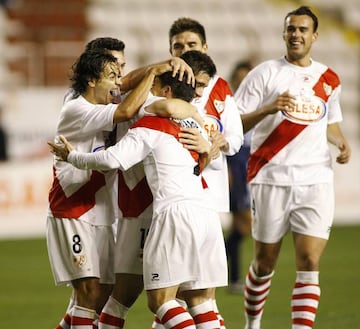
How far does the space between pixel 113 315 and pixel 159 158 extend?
109 centimetres

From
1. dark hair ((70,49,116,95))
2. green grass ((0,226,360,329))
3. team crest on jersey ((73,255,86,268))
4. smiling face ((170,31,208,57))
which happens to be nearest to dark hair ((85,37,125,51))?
dark hair ((70,49,116,95))

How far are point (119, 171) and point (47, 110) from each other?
36.9 ft

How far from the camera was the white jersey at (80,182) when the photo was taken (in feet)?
18.7

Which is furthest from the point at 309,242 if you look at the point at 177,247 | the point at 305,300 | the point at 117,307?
the point at 177,247

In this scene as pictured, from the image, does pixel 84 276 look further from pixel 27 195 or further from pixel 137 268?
pixel 27 195

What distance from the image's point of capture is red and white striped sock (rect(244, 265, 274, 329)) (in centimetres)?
718

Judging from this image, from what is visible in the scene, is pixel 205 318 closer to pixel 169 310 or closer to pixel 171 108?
pixel 169 310

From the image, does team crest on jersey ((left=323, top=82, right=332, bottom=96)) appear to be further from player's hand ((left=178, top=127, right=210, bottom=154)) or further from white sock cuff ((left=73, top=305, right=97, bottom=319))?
white sock cuff ((left=73, top=305, right=97, bottom=319))

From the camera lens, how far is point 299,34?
22.8 ft

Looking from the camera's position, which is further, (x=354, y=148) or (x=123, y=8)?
(x=123, y=8)

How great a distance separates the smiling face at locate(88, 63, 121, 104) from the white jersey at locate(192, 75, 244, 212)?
641 millimetres

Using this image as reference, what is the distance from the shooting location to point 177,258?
17.6 feet

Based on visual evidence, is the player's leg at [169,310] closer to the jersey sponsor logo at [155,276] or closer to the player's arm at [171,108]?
the jersey sponsor logo at [155,276]

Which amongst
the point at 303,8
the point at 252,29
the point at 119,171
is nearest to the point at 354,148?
the point at 252,29
